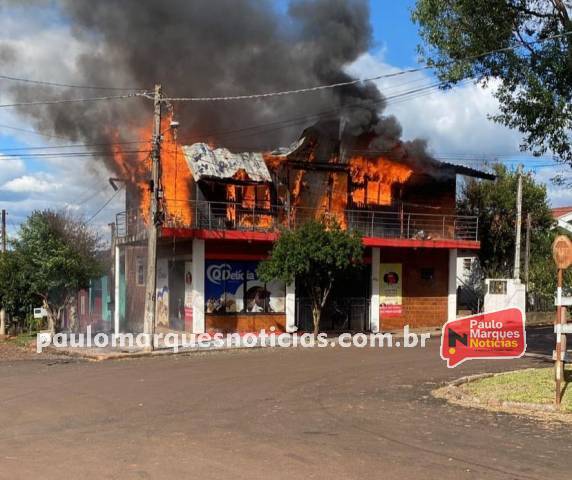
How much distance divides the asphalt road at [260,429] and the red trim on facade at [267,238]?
8364 mm

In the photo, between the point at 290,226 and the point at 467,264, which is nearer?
the point at 290,226

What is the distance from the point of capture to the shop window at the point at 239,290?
74.6 feet

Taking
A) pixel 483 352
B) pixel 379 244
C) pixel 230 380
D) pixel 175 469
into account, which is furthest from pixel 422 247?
pixel 175 469

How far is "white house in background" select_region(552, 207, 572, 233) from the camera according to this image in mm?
37622

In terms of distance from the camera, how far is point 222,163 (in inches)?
947

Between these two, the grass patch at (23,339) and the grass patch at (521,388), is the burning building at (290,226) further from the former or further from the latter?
the grass patch at (521,388)

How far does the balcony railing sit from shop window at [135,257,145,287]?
1.83m

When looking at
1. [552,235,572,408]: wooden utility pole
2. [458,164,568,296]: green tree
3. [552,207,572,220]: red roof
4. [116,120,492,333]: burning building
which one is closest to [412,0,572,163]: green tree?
[552,235,572,408]: wooden utility pole

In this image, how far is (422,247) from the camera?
26.0 m

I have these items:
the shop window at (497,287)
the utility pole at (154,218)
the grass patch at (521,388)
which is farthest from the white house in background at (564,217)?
the grass patch at (521,388)

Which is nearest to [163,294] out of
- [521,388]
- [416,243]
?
[416,243]

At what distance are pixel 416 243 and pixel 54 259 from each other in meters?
13.7

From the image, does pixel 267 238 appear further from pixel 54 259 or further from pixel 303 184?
pixel 54 259

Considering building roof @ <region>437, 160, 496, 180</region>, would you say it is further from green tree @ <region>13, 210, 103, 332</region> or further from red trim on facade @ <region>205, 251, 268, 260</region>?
green tree @ <region>13, 210, 103, 332</region>
